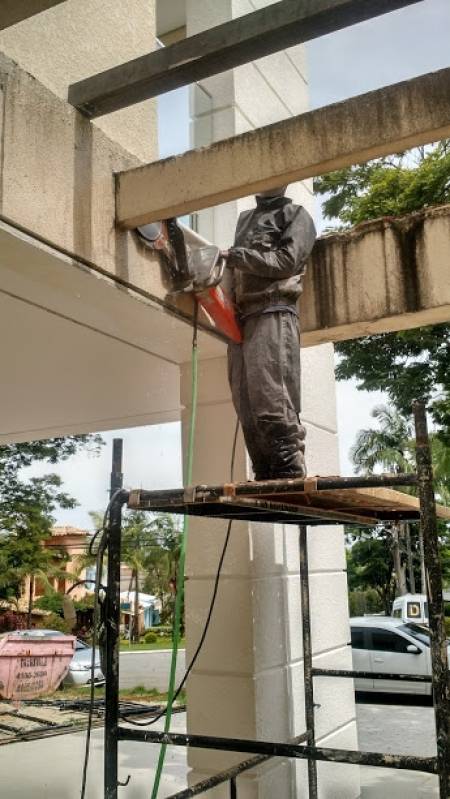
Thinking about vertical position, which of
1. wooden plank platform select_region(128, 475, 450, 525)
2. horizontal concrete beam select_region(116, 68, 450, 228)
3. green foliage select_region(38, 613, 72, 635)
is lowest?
green foliage select_region(38, 613, 72, 635)

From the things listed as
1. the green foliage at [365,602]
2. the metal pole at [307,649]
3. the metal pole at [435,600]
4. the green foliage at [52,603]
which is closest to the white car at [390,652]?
the metal pole at [307,649]

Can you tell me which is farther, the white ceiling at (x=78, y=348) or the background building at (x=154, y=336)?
the white ceiling at (x=78, y=348)

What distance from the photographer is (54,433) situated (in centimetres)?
800

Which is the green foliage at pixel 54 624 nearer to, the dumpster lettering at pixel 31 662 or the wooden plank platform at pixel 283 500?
the dumpster lettering at pixel 31 662

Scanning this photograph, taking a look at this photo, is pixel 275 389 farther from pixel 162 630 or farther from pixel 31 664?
pixel 162 630

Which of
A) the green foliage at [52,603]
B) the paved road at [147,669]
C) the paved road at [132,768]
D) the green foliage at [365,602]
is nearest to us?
the paved road at [132,768]

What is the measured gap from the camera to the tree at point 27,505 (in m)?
20.2

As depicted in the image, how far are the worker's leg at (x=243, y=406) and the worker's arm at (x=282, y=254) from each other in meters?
0.41

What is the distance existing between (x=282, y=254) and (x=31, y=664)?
11.8m

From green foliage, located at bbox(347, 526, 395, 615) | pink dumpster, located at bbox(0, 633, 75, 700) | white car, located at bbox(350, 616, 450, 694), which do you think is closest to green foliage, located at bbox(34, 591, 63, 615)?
green foliage, located at bbox(347, 526, 395, 615)

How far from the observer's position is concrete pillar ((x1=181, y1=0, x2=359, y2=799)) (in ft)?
14.0

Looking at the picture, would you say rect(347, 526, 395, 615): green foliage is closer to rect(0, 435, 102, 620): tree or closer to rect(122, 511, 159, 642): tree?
rect(122, 511, 159, 642): tree

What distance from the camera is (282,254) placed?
151 inches

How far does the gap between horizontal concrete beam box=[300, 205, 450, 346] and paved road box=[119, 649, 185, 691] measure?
13463 millimetres
